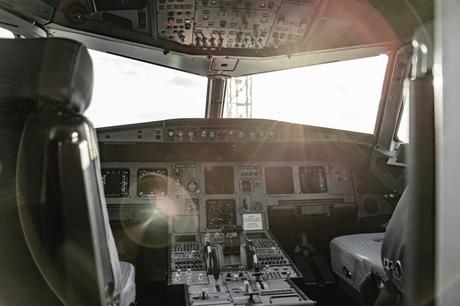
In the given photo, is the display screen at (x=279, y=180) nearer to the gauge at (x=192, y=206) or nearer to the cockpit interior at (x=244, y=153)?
the cockpit interior at (x=244, y=153)

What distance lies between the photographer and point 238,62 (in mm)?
3562

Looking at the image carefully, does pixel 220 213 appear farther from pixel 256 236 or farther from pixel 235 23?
pixel 235 23

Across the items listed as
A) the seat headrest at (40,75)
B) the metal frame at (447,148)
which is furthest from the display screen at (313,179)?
the metal frame at (447,148)

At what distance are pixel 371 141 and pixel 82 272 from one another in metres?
2.76

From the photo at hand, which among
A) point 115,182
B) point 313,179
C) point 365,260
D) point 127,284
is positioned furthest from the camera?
point 313,179

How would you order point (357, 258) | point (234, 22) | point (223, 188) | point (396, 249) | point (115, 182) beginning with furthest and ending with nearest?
Answer: point (223, 188)
point (115, 182)
point (234, 22)
point (357, 258)
point (396, 249)

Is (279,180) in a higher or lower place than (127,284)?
higher

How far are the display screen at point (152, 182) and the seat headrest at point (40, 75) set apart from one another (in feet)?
7.29

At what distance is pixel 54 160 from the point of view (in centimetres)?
130

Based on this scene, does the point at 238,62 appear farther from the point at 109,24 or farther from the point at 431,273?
the point at 431,273

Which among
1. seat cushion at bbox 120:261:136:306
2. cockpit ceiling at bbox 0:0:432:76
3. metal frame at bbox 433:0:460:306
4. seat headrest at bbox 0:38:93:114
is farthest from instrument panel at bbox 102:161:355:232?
metal frame at bbox 433:0:460:306

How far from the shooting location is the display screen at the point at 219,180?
3.59m

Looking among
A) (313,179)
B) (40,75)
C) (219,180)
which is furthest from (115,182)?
(40,75)

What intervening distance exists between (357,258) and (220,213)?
3.84 feet
